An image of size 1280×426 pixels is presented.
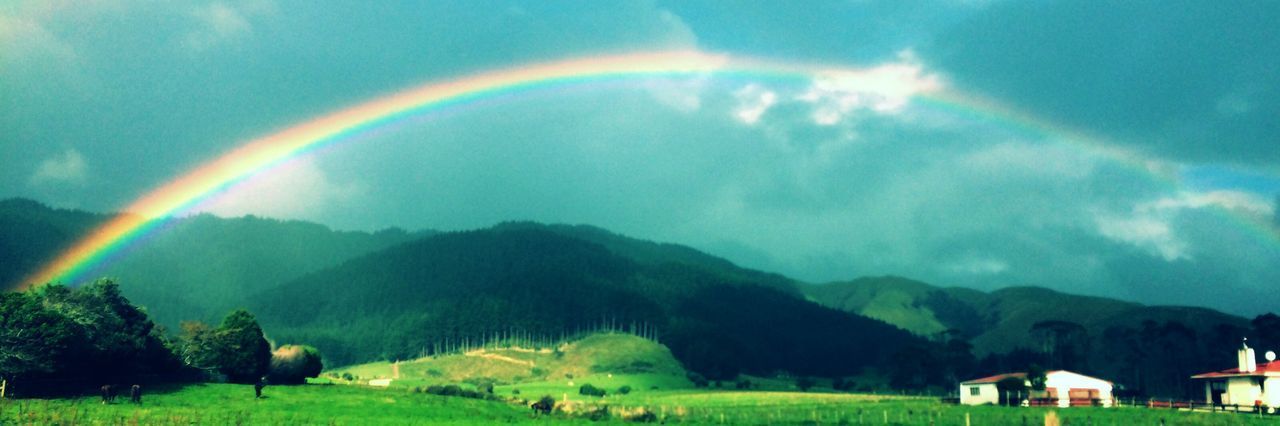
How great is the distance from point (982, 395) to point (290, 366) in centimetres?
8242

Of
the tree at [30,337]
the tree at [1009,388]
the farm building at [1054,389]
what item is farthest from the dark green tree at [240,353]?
the tree at [1009,388]

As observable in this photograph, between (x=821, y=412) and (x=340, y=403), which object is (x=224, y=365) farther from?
(x=821, y=412)

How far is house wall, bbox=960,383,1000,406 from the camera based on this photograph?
113438 millimetres

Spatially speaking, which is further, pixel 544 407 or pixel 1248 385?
Answer: pixel 1248 385

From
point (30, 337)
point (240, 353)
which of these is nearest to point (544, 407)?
point (240, 353)

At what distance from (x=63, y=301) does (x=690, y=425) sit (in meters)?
48.7

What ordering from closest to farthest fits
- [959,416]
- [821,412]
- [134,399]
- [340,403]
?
1. [134,399]
2. [340,403]
3. [959,416]
4. [821,412]

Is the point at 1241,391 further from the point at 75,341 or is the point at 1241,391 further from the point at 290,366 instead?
the point at 75,341

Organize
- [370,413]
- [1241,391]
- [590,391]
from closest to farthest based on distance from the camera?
[370,413], [1241,391], [590,391]

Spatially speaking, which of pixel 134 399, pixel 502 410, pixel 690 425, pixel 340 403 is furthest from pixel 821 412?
pixel 134 399

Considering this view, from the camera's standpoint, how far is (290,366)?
3199 inches

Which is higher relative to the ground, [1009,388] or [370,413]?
[1009,388]

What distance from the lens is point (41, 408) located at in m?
53.3

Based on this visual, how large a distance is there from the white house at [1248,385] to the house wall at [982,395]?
22.6 metres
